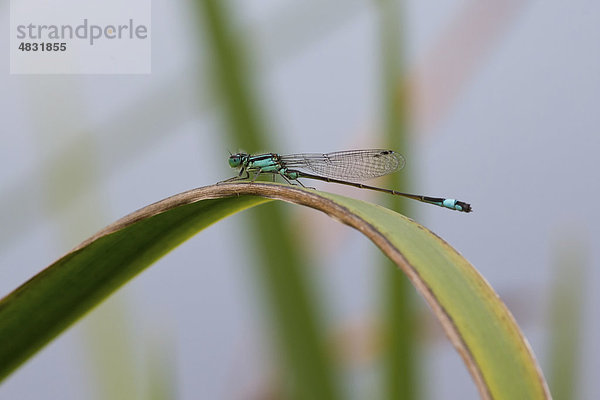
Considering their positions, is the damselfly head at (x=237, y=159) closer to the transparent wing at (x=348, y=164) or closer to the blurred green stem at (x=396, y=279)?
the transparent wing at (x=348, y=164)

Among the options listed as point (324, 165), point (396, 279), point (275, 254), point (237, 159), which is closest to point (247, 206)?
point (275, 254)

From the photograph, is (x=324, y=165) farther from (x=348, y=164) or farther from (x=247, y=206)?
(x=247, y=206)

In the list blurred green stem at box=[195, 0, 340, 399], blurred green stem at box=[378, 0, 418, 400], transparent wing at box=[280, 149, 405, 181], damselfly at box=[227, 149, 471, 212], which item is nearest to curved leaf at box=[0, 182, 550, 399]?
blurred green stem at box=[195, 0, 340, 399]

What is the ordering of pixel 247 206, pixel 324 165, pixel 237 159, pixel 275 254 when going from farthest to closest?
pixel 324 165
pixel 237 159
pixel 275 254
pixel 247 206

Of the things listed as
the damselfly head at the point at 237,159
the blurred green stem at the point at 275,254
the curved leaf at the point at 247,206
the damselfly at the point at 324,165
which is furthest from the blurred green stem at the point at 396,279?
the damselfly head at the point at 237,159

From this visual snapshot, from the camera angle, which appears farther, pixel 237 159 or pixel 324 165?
pixel 324 165

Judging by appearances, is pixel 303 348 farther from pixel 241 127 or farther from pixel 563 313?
pixel 563 313
